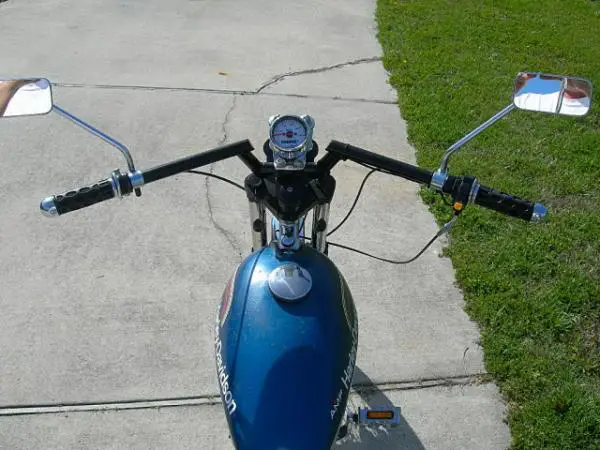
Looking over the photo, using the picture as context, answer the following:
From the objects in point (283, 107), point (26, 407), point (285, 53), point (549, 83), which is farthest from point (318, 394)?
point (285, 53)

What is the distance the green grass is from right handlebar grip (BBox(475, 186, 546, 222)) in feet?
5.11

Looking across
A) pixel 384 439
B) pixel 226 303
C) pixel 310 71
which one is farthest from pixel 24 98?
pixel 310 71

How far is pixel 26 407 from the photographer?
3.00 metres

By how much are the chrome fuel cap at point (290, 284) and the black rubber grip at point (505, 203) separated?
648 millimetres

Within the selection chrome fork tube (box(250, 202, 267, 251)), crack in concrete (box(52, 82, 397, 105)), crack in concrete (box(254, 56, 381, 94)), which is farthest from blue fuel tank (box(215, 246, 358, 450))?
crack in concrete (box(254, 56, 381, 94))

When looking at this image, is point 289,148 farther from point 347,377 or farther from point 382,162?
point 347,377

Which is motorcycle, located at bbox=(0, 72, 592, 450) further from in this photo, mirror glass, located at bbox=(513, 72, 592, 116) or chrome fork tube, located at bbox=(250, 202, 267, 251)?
chrome fork tube, located at bbox=(250, 202, 267, 251)

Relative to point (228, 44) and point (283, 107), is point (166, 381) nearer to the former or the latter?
point (283, 107)

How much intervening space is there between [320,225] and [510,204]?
3.10ft

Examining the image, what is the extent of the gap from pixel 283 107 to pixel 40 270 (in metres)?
3.01

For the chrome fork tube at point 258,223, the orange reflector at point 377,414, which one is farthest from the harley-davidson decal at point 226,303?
the orange reflector at point 377,414

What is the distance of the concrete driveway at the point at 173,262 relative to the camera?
9.84 ft

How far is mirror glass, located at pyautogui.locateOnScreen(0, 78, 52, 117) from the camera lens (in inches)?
73.5

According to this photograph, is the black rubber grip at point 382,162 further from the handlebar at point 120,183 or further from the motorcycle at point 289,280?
the handlebar at point 120,183
